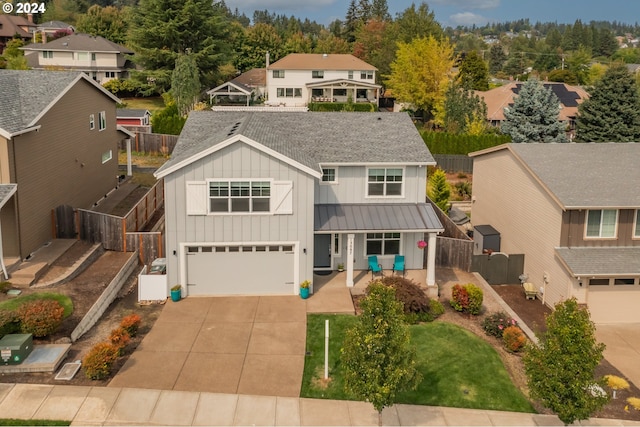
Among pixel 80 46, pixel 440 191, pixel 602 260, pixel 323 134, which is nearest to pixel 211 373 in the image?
pixel 323 134

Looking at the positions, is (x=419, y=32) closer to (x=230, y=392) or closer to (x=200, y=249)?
(x=200, y=249)

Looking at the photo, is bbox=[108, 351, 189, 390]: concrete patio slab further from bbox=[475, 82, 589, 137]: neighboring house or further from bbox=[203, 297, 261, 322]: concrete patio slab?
bbox=[475, 82, 589, 137]: neighboring house

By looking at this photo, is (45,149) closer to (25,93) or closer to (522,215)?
(25,93)

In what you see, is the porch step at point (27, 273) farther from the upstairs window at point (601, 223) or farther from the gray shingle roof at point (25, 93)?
the upstairs window at point (601, 223)

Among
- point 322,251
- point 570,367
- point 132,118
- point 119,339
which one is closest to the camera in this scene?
point 570,367

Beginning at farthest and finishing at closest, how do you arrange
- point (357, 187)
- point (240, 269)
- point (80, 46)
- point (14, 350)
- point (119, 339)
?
point (80, 46) < point (357, 187) < point (240, 269) < point (119, 339) < point (14, 350)

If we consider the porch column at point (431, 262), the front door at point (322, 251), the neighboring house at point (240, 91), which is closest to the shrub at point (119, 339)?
A: the front door at point (322, 251)

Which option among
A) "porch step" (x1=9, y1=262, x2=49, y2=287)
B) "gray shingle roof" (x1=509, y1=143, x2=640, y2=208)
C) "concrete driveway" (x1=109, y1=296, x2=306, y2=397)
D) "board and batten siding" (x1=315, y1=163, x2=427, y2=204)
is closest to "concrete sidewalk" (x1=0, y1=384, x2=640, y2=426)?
"concrete driveway" (x1=109, y1=296, x2=306, y2=397)
